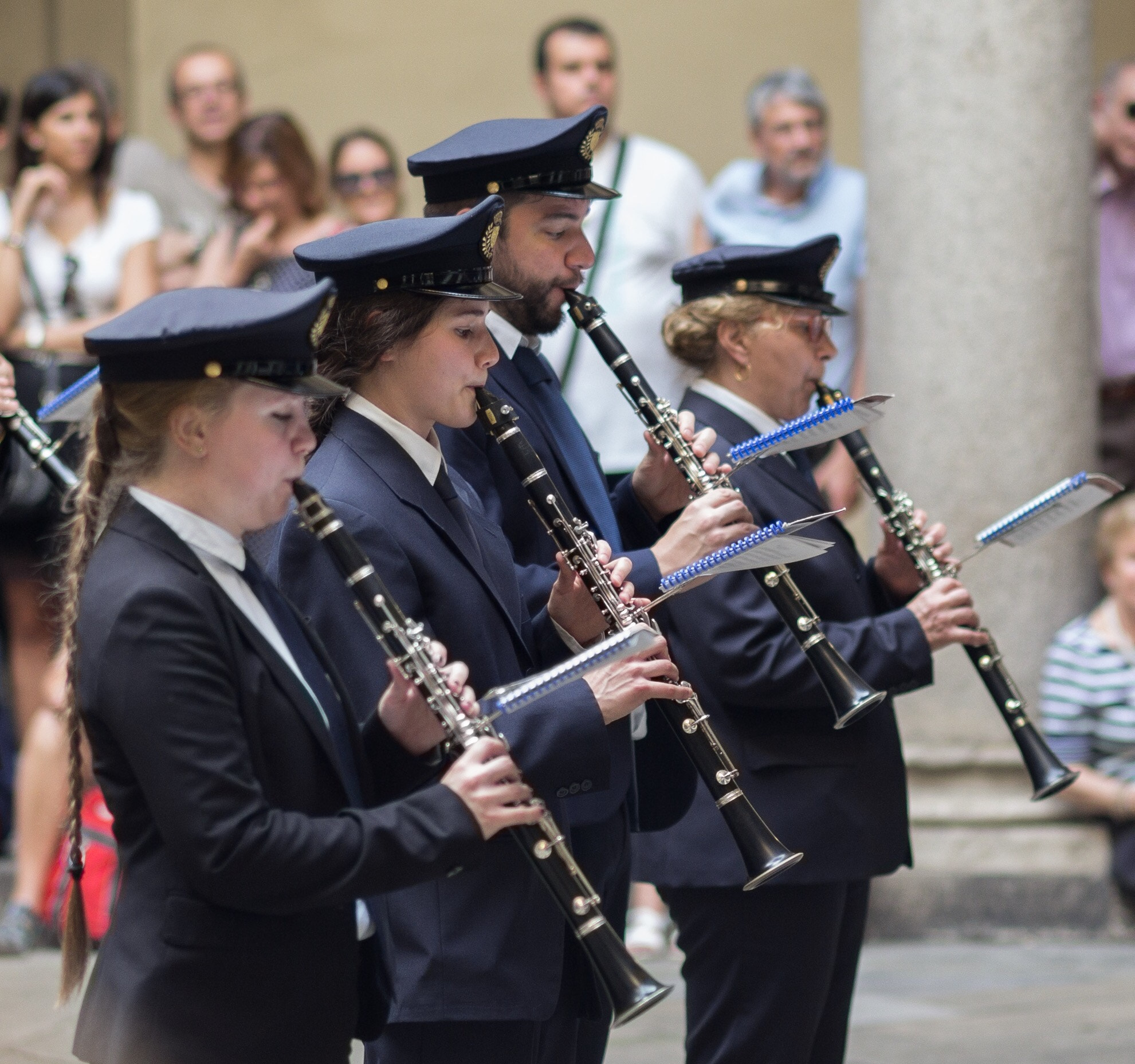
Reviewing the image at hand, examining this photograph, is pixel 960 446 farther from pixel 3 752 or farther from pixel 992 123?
pixel 3 752

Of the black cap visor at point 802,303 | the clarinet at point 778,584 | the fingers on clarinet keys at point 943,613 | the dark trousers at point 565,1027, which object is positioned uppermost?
the black cap visor at point 802,303

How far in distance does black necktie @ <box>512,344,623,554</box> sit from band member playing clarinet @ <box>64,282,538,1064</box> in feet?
2.84

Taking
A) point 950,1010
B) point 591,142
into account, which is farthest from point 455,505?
point 950,1010

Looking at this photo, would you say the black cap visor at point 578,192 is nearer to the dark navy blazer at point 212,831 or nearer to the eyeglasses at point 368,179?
the dark navy blazer at point 212,831

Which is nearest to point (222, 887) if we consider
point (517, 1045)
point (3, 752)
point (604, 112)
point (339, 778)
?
point (339, 778)

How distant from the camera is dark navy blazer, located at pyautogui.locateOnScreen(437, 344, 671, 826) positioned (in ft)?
10.0

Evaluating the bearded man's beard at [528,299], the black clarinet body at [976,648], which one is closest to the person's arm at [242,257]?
the black clarinet body at [976,648]

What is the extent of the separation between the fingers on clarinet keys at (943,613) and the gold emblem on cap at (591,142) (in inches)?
40.7

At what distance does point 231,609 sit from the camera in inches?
88.0

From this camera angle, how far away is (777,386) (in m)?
3.62

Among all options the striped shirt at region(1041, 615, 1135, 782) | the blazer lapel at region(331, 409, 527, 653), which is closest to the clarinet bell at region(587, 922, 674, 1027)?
the blazer lapel at region(331, 409, 527, 653)

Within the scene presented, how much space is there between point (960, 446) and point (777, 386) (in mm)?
2060

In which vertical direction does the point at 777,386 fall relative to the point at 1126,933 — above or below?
above

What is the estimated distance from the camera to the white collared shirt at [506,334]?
3.22m
